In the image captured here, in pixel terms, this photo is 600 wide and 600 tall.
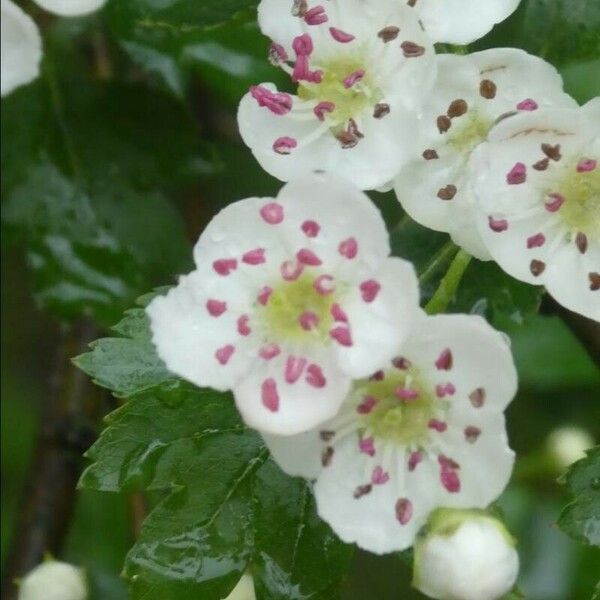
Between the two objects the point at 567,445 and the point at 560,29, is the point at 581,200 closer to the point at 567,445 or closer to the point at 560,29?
the point at 560,29

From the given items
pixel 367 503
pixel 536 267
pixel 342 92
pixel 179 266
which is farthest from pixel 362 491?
Answer: pixel 179 266

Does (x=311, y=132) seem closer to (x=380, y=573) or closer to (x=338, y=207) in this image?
(x=338, y=207)

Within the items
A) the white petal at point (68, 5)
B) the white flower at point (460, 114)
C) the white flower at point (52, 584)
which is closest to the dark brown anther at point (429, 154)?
the white flower at point (460, 114)

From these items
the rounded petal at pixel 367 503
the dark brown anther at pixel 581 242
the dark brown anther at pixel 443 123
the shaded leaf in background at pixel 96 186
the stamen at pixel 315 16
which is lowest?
the shaded leaf in background at pixel 96 186

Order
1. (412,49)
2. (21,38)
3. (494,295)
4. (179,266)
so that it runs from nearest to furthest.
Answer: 1. (412,49)
2. (494,295)
3. (21,38)
4. (179,266)

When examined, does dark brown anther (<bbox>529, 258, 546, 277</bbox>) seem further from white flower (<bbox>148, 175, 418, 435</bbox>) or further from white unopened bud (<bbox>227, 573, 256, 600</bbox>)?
white unopened bud (<bbox>227, 573, 256, 600</bbox>)

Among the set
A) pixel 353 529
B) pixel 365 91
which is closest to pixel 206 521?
pixel 353 529

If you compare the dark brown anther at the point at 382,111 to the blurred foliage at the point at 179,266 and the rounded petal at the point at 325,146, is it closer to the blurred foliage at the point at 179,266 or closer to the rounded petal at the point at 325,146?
the rounded petal at the point at 325,146
